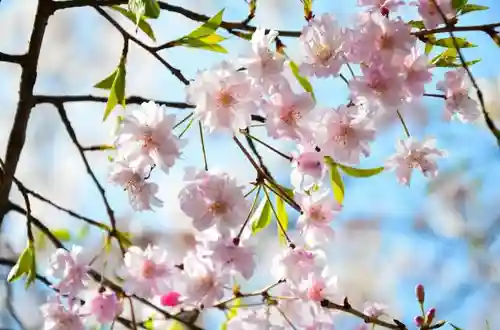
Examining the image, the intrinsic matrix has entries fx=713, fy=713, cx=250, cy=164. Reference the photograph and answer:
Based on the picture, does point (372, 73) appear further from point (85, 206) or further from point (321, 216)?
point (85, 206)

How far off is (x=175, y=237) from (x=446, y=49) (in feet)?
2.91

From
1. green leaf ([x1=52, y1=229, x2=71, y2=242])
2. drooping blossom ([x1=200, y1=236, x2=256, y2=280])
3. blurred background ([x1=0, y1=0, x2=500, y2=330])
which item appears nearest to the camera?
drooping blossom ([x1=200, y1=236, x2=256, y2=280])

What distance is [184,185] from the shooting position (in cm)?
66

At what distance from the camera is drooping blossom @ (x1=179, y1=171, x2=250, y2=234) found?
64 cm

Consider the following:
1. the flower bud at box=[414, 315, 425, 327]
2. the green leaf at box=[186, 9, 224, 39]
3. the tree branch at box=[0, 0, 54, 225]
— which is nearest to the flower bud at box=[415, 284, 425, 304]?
the flower bud at box=[414, 315, 425, 327]

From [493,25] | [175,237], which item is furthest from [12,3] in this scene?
[493,25]

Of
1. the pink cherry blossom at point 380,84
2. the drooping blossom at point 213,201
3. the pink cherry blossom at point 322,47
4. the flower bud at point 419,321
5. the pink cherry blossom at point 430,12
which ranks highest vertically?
the pink cherry blossom at point 430,12

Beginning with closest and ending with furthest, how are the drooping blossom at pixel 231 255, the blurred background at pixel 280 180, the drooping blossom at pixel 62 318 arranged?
1. the drooping blossom at pixel 231 255
2. the drooping blossom at pixel 62 318
3. the blurred background at pixel 280 180

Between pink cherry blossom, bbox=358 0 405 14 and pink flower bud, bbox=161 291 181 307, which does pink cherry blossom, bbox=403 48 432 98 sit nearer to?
pink cherry blossom, bbox=358 0 405 14

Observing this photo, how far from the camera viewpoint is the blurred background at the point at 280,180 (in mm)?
1516

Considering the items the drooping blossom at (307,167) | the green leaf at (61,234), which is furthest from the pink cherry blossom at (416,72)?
the green leaf at (61,234)

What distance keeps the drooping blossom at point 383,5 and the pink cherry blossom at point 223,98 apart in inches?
7.0

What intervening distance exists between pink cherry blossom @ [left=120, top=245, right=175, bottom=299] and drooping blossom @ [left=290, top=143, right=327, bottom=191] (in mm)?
155

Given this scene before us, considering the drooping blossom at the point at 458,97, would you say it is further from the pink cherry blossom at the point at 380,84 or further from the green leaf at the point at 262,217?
the green leaf at the point at 262,217
